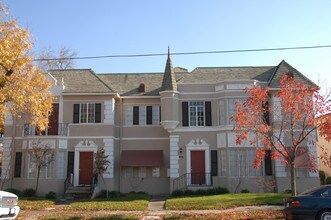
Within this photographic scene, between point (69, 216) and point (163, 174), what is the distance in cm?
1169

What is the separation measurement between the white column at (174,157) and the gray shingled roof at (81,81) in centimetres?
565

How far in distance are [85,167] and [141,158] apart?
157 inches

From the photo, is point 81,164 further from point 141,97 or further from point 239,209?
point 239,209

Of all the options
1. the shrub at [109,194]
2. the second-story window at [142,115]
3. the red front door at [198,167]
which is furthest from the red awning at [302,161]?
the shrub at [109,194]

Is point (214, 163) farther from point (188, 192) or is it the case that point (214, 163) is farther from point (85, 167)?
point (85, 167)

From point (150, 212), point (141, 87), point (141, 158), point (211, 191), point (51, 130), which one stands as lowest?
point (150, 212)

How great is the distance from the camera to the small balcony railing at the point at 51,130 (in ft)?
84.8

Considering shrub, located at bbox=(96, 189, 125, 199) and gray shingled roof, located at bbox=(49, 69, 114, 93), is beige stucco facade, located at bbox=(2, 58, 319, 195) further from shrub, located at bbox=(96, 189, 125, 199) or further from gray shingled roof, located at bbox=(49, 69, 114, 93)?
shrub, located at bbox=(96, 189, 125, 199)

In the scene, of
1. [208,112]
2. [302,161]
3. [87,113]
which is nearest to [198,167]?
[208,112]

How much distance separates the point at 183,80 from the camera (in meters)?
26.6

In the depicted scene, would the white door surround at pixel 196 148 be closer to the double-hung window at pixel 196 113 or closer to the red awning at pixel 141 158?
the double-hung window at pixel 196 113

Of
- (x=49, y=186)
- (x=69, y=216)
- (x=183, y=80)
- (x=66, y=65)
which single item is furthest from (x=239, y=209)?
(x=66, y=65)

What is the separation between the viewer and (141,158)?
2634 centimetres

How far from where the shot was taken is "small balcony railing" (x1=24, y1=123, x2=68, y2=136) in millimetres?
25859
